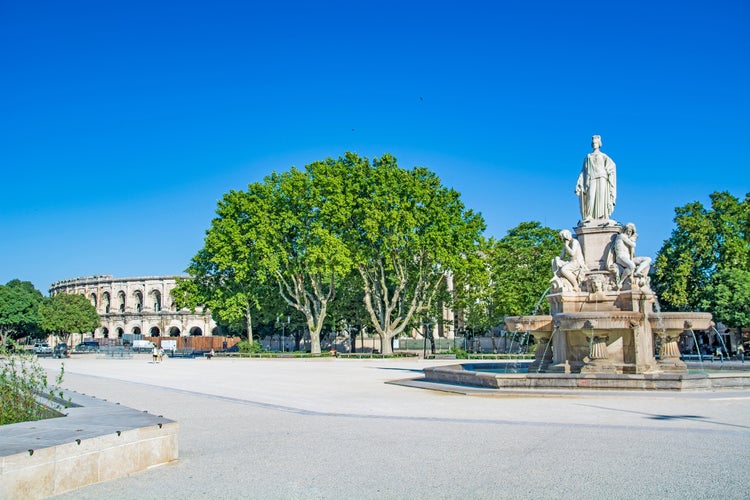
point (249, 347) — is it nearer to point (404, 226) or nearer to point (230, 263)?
point (230, 263)

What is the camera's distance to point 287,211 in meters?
47.3

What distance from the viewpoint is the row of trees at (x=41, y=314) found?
82.8 m

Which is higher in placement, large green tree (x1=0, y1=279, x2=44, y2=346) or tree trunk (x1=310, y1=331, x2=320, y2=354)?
large green tree (x1=0, y1=279, x2=44, y2=346)

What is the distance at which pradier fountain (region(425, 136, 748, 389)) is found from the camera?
16.1m

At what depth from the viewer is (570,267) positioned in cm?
1880

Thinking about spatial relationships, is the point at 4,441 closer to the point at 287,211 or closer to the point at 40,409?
the point at 40,409

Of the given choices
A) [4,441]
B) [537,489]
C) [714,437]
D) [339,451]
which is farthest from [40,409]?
[714,437]

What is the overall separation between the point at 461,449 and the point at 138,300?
4267 inches

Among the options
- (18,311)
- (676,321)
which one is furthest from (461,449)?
(18,311)

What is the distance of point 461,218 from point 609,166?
26118 mm

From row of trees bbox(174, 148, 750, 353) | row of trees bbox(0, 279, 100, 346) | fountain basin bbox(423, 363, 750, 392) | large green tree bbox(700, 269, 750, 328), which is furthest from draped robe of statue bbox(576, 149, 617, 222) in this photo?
row of trees bbox(0, 279, 100, 346)

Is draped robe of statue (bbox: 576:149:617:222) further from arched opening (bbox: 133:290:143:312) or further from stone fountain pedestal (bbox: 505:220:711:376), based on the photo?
arched opening (bbox: 133:290:143:312)

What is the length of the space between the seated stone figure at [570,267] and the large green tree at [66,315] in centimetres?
8016

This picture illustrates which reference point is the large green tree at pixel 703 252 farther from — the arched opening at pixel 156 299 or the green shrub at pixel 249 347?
the arched opening at pixel 156 299
